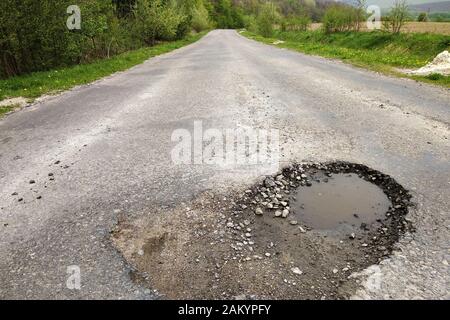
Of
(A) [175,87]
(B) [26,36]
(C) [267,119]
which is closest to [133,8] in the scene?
(B) [26,36]

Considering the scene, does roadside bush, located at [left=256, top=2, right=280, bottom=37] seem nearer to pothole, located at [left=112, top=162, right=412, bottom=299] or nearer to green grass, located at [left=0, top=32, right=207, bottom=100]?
green grass, located at [left=0, top=32, right=207, bottom=100]

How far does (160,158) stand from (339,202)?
8.99ft

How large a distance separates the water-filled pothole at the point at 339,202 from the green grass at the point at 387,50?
769 cm

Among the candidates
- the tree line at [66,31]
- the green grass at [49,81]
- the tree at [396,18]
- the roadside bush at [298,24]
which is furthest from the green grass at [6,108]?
the roadside bush at [298,24]

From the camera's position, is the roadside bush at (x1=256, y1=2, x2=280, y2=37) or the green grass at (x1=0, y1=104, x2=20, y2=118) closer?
the green grass at (x1=0, y1=104, x2=20, y2=118)

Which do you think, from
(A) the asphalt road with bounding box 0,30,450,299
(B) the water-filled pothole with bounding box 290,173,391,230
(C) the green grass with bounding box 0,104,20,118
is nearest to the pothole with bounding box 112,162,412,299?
(B) the water-filled pothole with bounding box 290,173,391,230

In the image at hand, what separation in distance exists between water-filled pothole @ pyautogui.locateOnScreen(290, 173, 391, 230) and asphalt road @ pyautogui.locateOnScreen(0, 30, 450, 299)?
43 centimetres

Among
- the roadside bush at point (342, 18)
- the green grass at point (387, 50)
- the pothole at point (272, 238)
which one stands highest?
the roadside bush at point (342, 18)

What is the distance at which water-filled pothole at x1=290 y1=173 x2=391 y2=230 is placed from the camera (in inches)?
146

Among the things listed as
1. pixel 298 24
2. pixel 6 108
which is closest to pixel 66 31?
pixel 6 108

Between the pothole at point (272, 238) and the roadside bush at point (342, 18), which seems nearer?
the pothole at point (272, 238)

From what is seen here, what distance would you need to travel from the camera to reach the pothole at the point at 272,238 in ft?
9.30

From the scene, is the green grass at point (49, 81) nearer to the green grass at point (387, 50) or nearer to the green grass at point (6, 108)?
the green grass at point (6, 108)

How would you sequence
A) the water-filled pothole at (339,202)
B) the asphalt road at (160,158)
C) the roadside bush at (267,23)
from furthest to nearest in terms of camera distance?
the roadside bush at (267,23), the water-filled pothole at (339,202), the asphalt road at (160,158)
